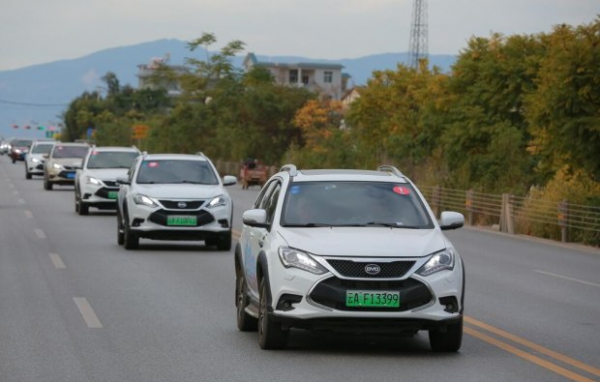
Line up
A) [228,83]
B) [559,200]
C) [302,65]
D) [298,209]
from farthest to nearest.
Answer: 1. [302,65]
2. [228,83]
3. [559,200]
4. [298,209]

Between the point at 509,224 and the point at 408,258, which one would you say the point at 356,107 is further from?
the point at 408,258

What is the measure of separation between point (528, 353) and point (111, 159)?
2450 centimetres

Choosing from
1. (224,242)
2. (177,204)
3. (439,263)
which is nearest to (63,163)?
(224,242)

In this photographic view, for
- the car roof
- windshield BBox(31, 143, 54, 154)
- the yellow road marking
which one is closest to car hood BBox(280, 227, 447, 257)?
the car roof

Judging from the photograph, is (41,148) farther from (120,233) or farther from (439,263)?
(439,263)

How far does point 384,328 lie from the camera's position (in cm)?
1041

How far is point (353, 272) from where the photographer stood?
1038cm

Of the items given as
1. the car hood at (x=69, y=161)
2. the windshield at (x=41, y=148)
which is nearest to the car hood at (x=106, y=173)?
the car hood at (x=69, y=161)

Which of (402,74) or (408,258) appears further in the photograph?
(402,74)

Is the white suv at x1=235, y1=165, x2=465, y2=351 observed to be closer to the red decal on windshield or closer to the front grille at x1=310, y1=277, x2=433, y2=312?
the front grille at x1=310, y1=277, x2=433, y2=312

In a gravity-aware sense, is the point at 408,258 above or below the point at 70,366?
above

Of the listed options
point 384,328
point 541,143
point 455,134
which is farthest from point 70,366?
point 455,134

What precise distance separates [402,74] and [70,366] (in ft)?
174

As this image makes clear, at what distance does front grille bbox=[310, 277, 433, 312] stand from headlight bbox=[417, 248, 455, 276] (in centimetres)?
13
